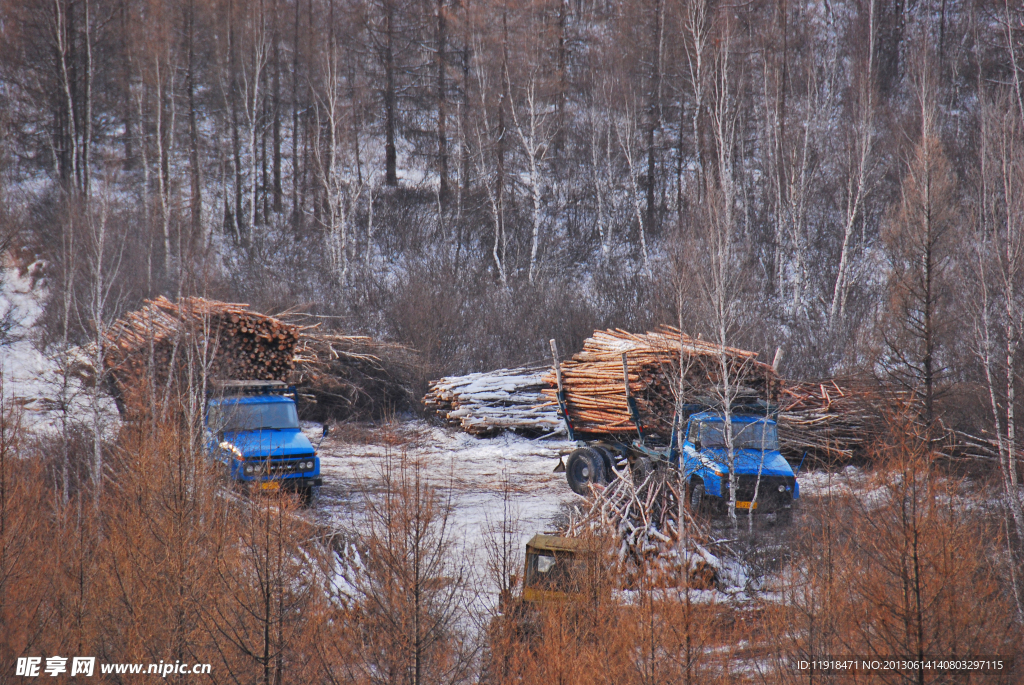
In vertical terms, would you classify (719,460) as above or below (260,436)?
below

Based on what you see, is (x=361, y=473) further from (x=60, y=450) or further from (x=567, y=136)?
(x=567, y=136)

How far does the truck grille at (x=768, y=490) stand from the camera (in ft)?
41.7

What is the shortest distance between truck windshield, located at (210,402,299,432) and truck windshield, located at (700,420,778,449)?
26.5ft

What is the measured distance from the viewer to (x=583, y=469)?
50.7 feet

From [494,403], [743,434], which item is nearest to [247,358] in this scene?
[494,403]

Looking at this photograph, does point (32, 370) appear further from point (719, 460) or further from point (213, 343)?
point (719, 460)

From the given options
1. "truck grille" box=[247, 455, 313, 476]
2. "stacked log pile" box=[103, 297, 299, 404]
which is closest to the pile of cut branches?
"stacked log pile" box=[103, 297, 299, 404]

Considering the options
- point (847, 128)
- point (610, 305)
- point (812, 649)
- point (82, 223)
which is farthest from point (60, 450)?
point (847, 128)

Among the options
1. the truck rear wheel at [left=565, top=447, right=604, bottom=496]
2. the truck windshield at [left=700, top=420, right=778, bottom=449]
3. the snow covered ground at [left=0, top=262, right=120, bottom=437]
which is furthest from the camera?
the snow covered ground at [left=0, top=262, right=120, bottom=437]

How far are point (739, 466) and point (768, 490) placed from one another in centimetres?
62

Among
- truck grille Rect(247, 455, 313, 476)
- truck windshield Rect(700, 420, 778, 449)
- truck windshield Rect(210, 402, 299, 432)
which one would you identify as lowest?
truck grille Rect(247, 455, 313, 476)

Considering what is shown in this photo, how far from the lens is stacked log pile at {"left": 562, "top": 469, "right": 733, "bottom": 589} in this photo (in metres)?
10.7

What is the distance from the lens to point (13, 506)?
10.6 meters

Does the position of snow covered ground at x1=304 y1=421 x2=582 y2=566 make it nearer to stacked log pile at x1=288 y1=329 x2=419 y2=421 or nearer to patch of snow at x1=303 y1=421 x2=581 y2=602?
patch of snow at x1=303 y1=421 x2=581 y2=602
